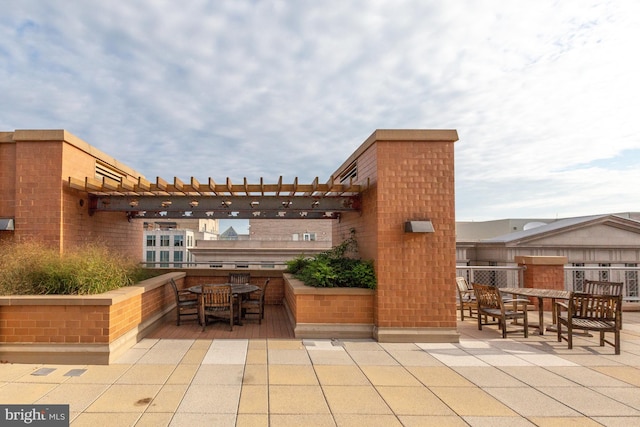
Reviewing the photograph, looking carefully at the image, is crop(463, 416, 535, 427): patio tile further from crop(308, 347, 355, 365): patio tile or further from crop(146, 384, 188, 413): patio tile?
crop(146, 384, 188, 413): patio tile

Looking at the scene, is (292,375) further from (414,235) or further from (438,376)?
(414,235)

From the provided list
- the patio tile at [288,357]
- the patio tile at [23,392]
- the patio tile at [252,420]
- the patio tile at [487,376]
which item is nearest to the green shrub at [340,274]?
the patio tile at [288,357]

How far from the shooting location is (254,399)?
137 inches

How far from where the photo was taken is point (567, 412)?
127 inches

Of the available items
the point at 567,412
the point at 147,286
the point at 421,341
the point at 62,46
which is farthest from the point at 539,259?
the point at 62,46

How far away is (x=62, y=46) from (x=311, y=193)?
6459mm

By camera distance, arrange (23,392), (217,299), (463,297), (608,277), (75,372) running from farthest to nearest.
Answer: (608,277) < (463,297) < (217,299) < (75,372) < (23,392)

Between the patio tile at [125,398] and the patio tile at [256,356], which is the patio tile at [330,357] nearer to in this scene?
the patio tile at [256,356]

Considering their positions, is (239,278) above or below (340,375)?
above

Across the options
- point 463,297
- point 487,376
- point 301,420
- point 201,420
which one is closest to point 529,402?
point 487,376

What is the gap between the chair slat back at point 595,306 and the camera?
5172mm

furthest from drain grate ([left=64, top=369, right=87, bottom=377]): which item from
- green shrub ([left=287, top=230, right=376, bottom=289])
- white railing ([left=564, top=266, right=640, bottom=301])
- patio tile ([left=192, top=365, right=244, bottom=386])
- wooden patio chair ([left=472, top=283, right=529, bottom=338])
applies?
white railing ([left=564, top=266, right=640, bottom=301])

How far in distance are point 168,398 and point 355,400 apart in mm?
1957

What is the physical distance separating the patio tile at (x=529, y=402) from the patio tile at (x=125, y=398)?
12.1 ft
